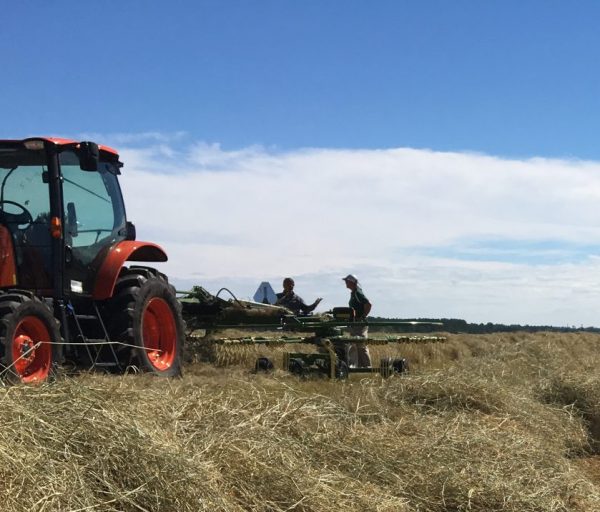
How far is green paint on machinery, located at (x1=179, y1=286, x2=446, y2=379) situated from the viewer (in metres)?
10.3

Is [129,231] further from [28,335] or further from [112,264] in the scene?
[28,335]

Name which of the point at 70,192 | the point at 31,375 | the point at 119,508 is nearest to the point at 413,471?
the point at 119,508

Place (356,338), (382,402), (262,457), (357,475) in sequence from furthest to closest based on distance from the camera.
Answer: (356,338) < (382,402) < (357,475) < (262,457)

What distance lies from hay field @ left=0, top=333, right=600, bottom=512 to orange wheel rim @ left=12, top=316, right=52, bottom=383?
0.80 meters

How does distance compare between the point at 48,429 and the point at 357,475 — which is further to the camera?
the point at 357,475

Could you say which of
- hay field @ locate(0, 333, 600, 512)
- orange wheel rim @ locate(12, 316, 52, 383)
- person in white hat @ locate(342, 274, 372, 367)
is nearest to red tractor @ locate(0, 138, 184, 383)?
orange wheel rim @ locate(12, 316, 52, 383)

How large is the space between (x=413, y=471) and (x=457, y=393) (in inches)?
97.3

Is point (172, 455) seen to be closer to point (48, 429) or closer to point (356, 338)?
point (48, 429)

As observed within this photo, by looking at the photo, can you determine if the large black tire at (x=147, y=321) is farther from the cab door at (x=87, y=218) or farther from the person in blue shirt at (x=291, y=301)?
the person in blue shirt at (x=291, y=301)

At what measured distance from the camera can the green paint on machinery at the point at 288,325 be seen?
10336 mm

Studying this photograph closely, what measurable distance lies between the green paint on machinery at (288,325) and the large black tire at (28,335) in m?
4.11

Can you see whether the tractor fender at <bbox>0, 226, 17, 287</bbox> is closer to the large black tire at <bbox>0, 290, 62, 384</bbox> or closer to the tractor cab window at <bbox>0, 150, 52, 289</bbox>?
the tractor cab window at <bbox>0, 150, 52, 289</bbox>

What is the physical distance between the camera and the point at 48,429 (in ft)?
12.1

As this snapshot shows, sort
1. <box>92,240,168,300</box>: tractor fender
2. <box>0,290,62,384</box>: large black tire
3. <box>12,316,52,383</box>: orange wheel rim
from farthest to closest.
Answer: <box>92,240,168,300</box>: tractor fender, <box>12,316,52,383</box>: orange wheel rim, <box>0,290,62,384</box>: large black tire
